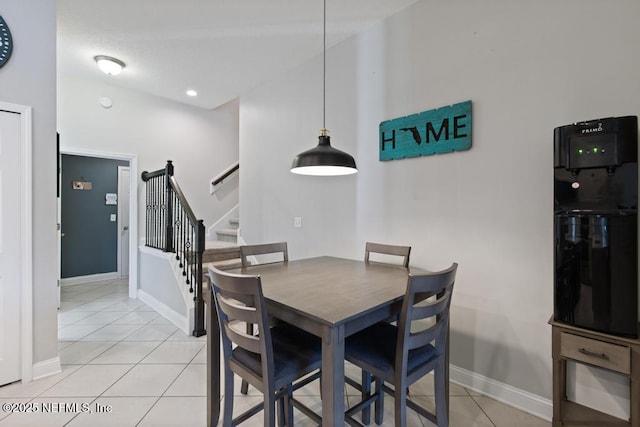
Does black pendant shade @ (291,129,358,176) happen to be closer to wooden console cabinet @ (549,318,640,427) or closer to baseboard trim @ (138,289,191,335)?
wooden console cabinet @ (549,318,640,427)

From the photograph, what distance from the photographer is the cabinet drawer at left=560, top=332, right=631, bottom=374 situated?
1371 mm

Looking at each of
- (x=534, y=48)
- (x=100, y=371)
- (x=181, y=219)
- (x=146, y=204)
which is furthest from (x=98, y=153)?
(x=534, y=48)

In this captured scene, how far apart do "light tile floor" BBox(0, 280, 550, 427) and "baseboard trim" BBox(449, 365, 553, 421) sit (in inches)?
1.8

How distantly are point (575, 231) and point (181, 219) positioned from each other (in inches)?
141

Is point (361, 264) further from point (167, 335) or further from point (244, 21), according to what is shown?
point (244, 21)

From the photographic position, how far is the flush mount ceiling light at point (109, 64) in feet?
10.6

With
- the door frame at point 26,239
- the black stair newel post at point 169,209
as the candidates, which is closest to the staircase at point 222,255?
the black stair newel post at point 169,209

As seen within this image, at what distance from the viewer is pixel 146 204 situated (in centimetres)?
431

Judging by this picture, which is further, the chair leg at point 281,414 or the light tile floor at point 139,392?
the light tile floor at point 139,392

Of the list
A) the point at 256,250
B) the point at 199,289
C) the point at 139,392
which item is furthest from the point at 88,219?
the point at 256,250

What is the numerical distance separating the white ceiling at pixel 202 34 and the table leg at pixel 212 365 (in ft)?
7.62

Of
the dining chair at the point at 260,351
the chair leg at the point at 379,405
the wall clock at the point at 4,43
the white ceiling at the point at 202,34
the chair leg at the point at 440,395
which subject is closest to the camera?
the dining chair at the point at 260,351

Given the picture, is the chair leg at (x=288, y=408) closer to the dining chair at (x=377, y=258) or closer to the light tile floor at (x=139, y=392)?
the light tile floor at (x=139, y=392)

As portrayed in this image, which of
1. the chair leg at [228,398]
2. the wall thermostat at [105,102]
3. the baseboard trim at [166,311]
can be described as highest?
the wall thermostat at [105,102]
